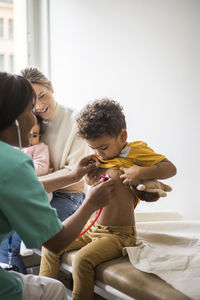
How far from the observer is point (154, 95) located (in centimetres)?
279

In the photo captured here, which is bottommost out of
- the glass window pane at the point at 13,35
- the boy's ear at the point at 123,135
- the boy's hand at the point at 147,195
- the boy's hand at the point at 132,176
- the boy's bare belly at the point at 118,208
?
the boy's bare belly at the point at 118,208

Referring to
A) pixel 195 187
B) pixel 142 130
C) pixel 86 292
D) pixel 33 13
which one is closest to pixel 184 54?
pixel 142 130

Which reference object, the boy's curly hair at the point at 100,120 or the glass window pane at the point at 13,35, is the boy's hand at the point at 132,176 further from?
the glass window pane at the point at 13,35

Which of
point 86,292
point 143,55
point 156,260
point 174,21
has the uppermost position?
point 174,21

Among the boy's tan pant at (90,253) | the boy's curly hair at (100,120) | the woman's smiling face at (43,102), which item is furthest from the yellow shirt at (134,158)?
the woman's smiling face at (43,102)

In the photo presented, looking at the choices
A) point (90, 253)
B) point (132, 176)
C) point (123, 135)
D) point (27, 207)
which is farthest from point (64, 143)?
point (27, 207)

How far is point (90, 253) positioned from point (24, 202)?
65 centimetres

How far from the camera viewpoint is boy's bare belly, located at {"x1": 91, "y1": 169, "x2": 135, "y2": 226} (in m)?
1.89

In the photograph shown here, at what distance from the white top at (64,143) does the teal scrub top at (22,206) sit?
4.00ft

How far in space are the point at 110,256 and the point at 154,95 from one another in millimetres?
1362

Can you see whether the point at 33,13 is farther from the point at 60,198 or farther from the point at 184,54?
the point at 60,198

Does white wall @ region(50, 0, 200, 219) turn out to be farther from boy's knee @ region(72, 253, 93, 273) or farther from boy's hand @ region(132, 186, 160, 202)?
boy's knee @ region(72, 253, 93, 273)

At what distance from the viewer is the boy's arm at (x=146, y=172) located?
5.90 ft

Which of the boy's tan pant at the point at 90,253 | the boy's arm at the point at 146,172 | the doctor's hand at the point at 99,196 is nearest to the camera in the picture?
the doctor's hand at the point at 99,196
